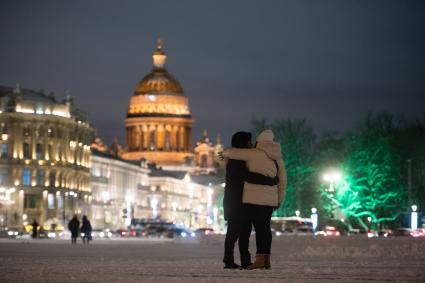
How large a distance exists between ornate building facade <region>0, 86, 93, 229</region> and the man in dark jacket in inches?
4911

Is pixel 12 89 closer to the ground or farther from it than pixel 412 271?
farther from it

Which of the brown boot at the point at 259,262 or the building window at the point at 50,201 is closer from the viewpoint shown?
the brown boot at the point at 259,262

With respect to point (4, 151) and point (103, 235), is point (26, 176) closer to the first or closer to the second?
point (4, 151)

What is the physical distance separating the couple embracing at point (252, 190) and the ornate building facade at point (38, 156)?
124818 millimetres

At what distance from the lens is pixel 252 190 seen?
2247cm

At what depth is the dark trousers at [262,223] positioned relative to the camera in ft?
73.4

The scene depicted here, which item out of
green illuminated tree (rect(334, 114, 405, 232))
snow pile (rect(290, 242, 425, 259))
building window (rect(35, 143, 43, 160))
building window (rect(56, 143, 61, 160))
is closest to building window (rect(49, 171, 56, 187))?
building window (rect(35, 143, 43, 160))

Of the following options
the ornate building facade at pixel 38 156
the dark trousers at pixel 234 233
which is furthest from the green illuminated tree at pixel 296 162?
the dark trousers at pixel 234 233

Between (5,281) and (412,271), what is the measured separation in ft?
21.9

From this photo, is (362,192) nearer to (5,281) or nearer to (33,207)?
(33,207)

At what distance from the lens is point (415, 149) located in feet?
322

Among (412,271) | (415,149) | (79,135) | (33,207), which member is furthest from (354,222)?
(412,271)

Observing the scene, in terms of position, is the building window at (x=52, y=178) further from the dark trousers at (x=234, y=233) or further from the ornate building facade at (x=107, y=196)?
the dark trousers at (x=234, y=233)

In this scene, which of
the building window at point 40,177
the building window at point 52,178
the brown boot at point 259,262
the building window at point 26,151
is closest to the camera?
the brown boot at point 259,262
